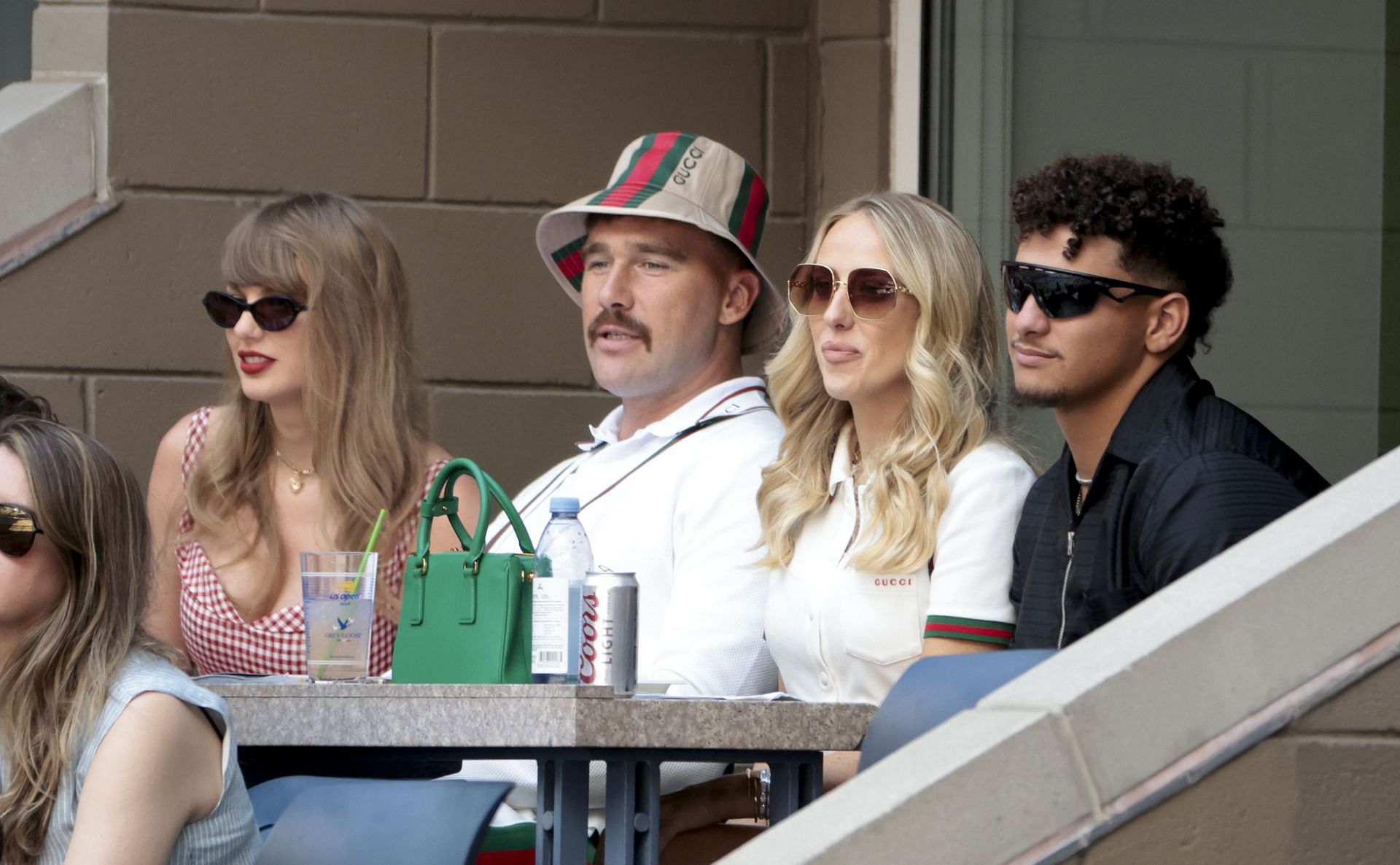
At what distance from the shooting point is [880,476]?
2.99m

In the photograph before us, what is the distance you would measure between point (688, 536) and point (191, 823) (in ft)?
4.39

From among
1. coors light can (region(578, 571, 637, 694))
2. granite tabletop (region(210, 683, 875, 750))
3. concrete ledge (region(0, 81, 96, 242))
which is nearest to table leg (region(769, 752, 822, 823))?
granite tabletop (region(210, 683, 875, 750))

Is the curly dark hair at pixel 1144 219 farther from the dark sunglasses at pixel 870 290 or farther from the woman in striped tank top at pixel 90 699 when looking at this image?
the woman in striped tank top at pixel 90 699

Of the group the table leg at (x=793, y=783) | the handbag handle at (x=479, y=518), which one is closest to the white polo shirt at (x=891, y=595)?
the table leg at (x=793, y=783)

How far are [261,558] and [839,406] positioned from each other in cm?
126

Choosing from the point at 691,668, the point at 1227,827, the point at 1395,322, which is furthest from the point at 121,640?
the point at 1395,322

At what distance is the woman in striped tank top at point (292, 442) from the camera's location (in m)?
3.59

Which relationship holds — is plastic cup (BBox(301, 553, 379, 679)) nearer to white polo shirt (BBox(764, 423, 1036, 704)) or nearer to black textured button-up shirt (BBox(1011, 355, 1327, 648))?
white polo shirt (BBox(764, 423, 1036, 704))

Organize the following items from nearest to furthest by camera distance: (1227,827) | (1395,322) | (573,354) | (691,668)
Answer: (1227,827) → (691,668) → (1395,322) → (573,354)

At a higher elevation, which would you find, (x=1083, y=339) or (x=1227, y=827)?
(x=1083, y=339)

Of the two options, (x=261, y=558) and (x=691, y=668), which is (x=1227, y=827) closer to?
(x=691, y=668)

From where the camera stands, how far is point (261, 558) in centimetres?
363

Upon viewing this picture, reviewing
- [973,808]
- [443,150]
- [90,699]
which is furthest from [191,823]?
[443,150]

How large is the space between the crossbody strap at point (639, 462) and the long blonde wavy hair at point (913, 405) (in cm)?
27
